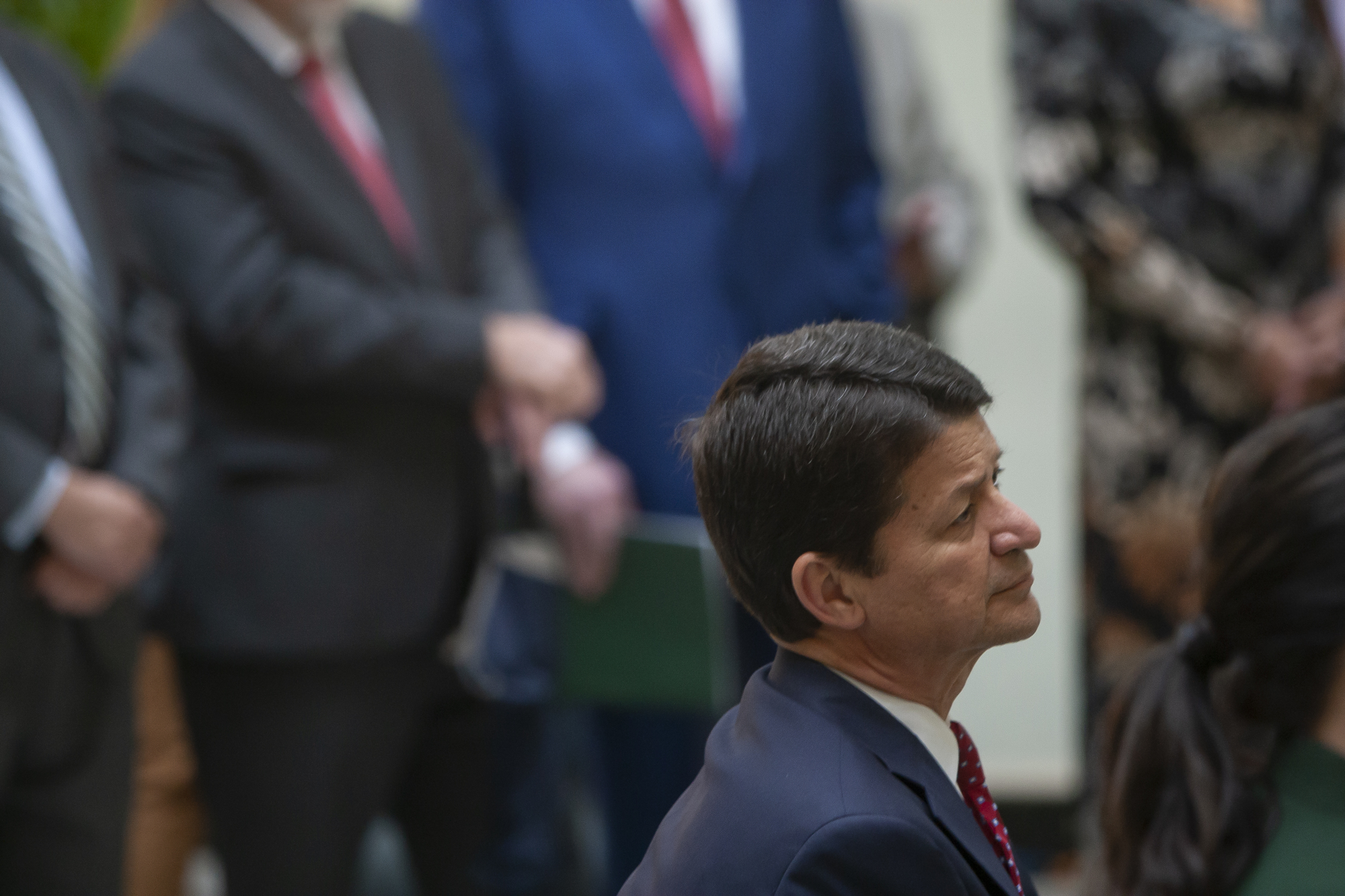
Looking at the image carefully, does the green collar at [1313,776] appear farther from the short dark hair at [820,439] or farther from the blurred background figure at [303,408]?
Answer: the blurred background figure at [303,408]

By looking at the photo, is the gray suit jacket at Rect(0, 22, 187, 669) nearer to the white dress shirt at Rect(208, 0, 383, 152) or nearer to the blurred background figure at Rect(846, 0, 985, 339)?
the white dress shirt at Rect(208, 0, 383, 152)

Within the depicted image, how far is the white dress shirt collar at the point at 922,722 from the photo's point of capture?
2.80ft

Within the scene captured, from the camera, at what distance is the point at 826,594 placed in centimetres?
83

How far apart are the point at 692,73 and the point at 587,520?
25.7 inches

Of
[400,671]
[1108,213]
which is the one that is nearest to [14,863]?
[400,671]

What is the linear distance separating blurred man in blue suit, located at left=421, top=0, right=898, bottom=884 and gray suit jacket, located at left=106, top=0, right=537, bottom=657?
0.28 meters

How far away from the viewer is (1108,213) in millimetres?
2316

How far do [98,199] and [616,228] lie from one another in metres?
0.71

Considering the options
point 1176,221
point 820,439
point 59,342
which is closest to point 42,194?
point 59,342

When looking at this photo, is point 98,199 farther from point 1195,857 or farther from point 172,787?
point 1195,857

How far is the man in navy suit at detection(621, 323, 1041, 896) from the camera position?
797 millimetres

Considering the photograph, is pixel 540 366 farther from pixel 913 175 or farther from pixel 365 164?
pixel 913 175

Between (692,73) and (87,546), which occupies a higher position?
(692,73)

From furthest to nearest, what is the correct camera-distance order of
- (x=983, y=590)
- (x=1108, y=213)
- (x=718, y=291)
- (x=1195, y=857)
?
(x=1108, y=213) → (x=718, y=291) → (x=1195, y=857) → (x=983, y=590)
